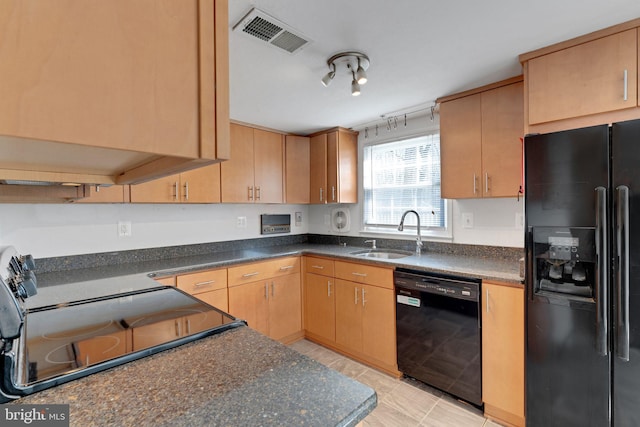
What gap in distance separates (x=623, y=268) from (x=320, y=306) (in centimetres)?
218

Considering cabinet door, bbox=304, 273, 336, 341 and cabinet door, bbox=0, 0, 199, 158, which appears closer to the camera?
cabinet door, bbox=0, 0, 199, 158

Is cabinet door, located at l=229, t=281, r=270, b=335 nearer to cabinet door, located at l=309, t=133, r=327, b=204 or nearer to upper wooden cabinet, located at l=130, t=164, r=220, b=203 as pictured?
upper wooden cabinet, located at l=130, t=164, r=220, b=203

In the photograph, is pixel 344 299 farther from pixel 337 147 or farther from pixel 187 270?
pixel 337 147

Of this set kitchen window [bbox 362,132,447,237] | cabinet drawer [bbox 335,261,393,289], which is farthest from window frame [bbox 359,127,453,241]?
cabinet drawer [bbox 335,261,393,289]

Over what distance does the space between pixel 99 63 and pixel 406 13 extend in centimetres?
144

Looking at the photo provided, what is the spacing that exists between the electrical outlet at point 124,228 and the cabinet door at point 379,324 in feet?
6.67

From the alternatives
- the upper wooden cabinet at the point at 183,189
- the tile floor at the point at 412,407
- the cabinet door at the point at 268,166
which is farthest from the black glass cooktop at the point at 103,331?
the cabinet door at the point at 268,166

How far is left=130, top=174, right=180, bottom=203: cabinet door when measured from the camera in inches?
91.0

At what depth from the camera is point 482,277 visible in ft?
6.21

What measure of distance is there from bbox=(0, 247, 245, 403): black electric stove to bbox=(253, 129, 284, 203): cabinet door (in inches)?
68.3

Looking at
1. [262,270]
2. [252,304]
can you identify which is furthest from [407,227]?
[252,304]

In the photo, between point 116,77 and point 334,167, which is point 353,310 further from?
point 116,77

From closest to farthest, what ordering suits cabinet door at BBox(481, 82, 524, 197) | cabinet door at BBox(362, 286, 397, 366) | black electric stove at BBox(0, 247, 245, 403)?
black electric stove at BBox(0, 247, 245, 403) < cabinet door at BBox(481, 82, 524, 197) < cabinet door at BBox(362, 286, 397, 366)

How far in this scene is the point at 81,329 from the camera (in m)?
1.01
